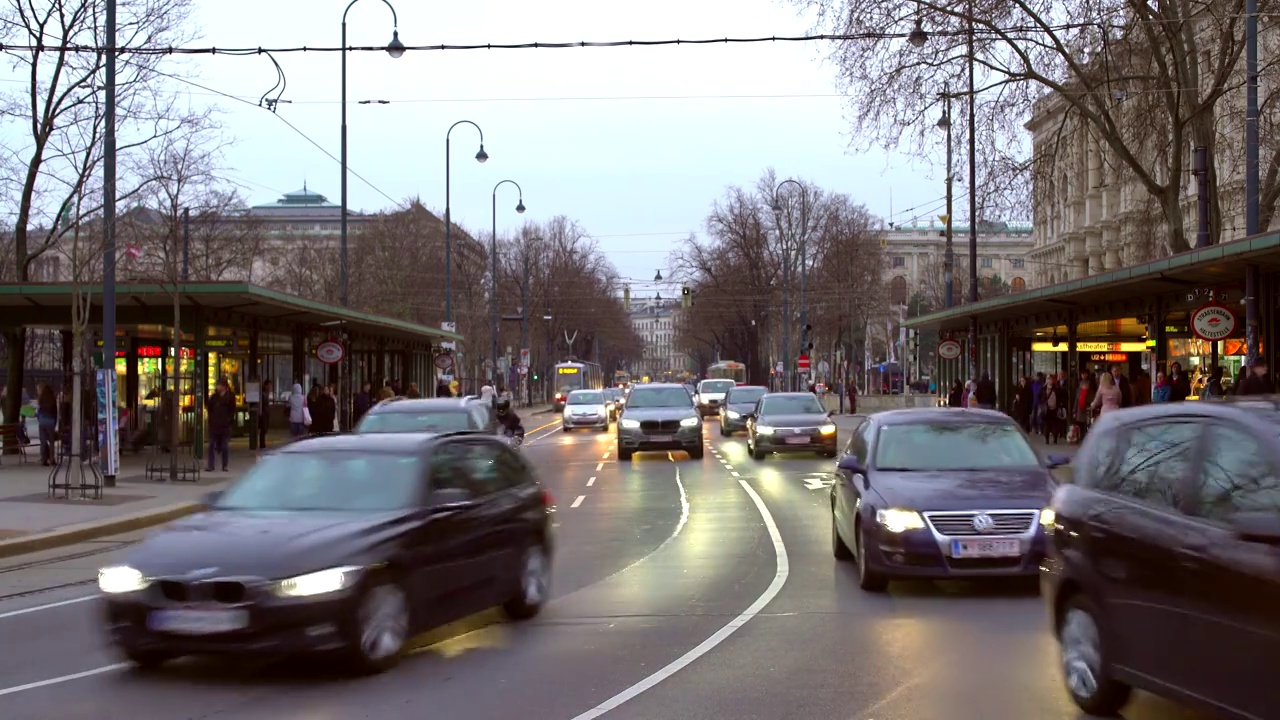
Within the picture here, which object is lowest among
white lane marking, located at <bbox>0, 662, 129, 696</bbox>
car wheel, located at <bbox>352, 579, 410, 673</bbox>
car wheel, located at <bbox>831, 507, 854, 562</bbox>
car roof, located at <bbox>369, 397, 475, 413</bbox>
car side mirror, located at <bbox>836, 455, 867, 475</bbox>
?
white lane marking, located at <bbox>0, 662, 129, 696</bbox>

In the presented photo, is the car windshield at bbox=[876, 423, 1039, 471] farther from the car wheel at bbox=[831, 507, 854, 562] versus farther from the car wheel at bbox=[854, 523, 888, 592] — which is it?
the car wheel at bbox=[831, 507, 854, 562]

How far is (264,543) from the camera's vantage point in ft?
25.6

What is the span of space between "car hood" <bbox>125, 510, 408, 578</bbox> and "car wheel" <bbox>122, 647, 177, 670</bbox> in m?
0.47

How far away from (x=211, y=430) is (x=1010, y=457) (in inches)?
726

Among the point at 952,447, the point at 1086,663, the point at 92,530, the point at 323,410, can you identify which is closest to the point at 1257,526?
the point at 1086,663

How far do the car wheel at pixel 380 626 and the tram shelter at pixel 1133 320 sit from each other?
562 inches

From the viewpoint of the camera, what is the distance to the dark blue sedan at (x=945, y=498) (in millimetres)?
10312

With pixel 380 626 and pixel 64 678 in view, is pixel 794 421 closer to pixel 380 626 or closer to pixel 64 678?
pixel 380 626

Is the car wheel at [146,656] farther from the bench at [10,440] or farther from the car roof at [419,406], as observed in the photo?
the bench at [10,440]

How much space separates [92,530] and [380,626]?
33.9ft

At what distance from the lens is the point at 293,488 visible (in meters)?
9.00

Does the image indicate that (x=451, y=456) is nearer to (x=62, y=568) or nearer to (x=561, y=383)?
(x=62, y=568)

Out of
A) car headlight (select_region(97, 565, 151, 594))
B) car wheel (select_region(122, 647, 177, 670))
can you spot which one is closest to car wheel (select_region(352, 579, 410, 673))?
car wheel (select_region(122, 647, 177, 670))

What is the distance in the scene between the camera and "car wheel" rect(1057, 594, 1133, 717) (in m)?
6.56
